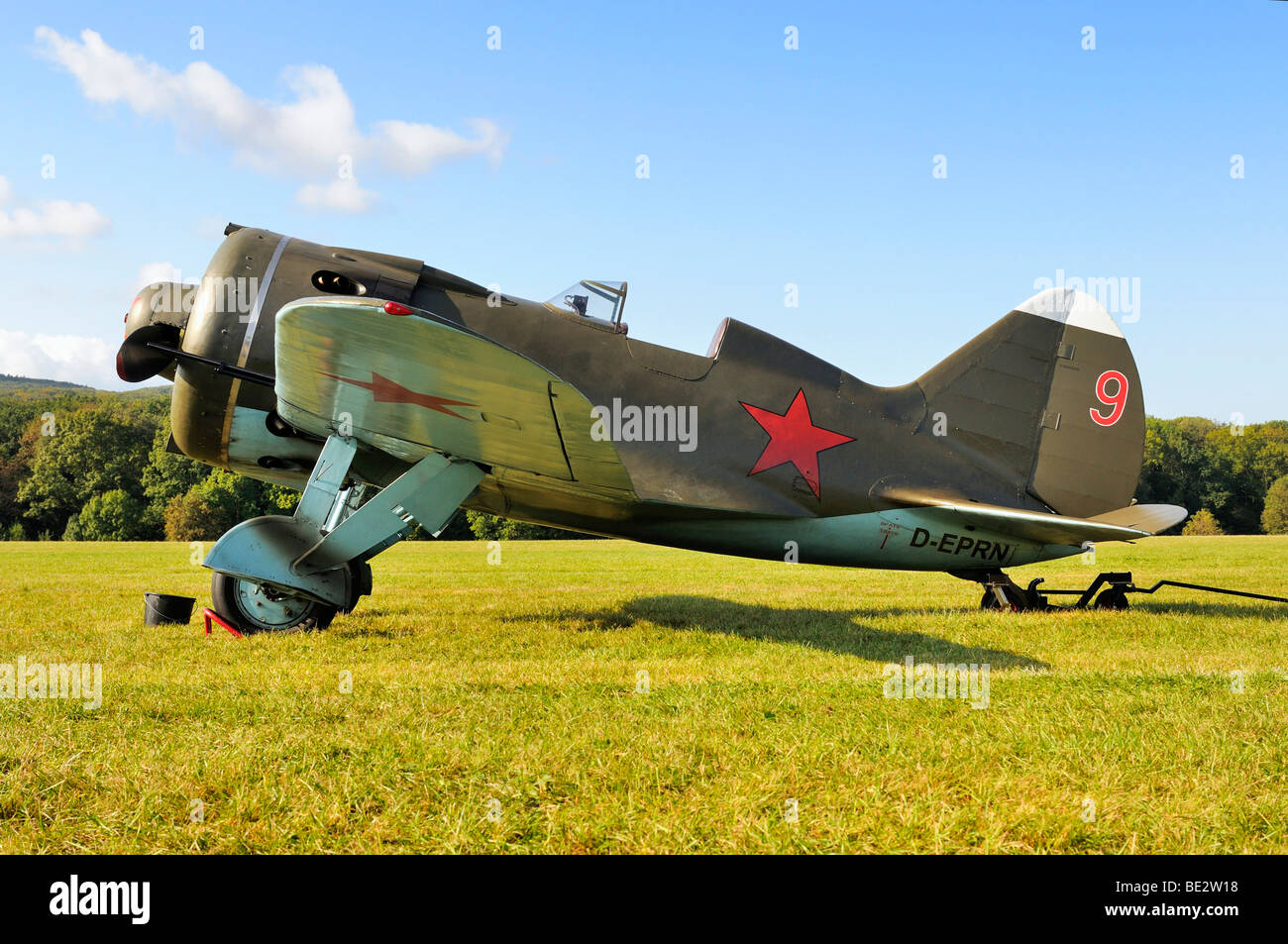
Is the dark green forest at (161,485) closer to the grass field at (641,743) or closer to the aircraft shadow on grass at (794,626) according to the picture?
the aircraft shadow on grass at (794,626)

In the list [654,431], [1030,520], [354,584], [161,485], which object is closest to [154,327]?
[354,584]

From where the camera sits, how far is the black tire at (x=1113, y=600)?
862 cm

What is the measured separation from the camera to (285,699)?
4023 mm

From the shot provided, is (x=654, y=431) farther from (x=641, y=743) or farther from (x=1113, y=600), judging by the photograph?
(x=1113, y=600)

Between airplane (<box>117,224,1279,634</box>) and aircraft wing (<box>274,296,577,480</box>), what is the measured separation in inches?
0.8

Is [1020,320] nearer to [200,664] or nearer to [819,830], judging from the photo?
[819,830]

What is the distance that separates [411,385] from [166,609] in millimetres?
3611

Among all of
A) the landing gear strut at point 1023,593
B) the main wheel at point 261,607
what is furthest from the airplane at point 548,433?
the landing gear strut at point 1023,593

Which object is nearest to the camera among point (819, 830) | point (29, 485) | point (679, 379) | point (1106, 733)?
point (819, 830)

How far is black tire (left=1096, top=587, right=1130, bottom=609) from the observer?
8625mm

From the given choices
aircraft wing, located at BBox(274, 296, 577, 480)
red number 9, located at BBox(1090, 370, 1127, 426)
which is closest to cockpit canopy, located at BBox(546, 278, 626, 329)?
aircraft wing, located at BBox(274, 296, 577, 480)

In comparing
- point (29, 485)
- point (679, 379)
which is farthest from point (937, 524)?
point (29, 485)
